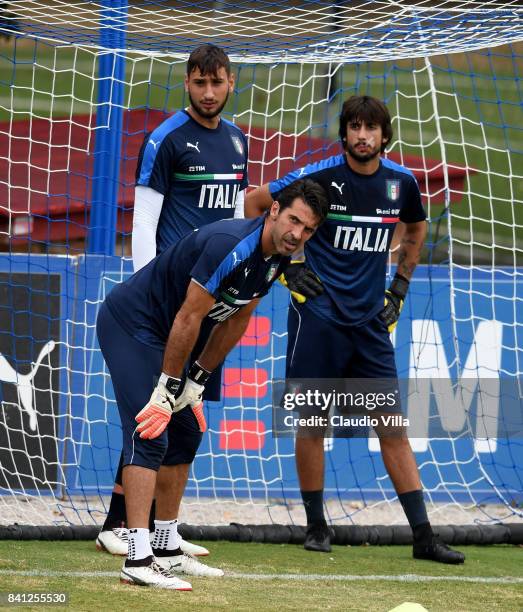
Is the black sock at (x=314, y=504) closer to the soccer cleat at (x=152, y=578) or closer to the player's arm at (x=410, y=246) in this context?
the player's arm at (x=410, y=246)

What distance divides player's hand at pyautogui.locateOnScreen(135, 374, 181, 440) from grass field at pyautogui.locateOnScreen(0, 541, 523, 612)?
0.57 meters

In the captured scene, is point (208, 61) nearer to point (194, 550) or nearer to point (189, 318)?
point (189, 318)

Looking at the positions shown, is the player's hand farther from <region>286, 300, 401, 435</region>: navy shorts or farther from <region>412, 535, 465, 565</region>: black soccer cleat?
<region>412, 535, 465, 565</region>: black soccer cleat

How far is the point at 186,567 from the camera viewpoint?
4.87 metres

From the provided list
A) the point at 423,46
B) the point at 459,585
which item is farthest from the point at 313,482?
the point at 423,46

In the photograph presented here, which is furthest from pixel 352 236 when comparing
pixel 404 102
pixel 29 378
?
pixel 404 102

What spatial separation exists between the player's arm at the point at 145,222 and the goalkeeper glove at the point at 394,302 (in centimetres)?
118

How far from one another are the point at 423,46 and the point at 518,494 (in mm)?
2699

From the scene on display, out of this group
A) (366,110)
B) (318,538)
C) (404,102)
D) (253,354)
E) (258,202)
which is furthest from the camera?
(404,102)

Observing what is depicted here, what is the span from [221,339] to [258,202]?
1112mm

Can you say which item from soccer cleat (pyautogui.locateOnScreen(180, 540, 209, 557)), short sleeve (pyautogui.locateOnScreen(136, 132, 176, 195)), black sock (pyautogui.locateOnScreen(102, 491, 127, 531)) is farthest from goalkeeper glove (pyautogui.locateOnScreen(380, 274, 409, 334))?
black sock (pyautogui.locateOnScreen(102, 491, 127, 531))

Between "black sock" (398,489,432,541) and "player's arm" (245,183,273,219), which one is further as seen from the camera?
"player's arm" (245,183,273,219)

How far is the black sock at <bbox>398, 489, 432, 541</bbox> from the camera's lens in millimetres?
5559

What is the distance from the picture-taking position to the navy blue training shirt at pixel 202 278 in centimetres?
437
